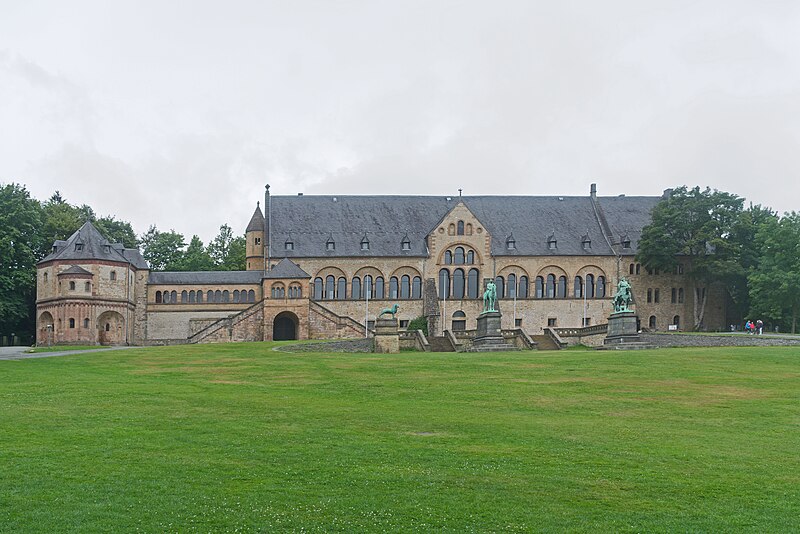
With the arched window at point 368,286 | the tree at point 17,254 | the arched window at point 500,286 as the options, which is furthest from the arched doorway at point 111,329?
the arched window at point 500,286

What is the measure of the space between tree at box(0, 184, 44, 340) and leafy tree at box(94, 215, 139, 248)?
12.3 m

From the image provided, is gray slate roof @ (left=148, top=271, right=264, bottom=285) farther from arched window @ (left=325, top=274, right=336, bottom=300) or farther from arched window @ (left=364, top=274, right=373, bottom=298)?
arched window @ (left=364, top=274, right=373, bottom=298)

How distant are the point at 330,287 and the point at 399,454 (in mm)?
65883

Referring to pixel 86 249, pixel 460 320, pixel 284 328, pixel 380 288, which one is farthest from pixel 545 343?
pixel 86 249

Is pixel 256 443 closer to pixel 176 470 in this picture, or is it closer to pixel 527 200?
pixel 176 470

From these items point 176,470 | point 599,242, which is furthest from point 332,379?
point 599,242

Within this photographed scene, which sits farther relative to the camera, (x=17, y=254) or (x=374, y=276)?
(x=374, y=276)

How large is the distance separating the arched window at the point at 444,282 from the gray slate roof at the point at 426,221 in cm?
278

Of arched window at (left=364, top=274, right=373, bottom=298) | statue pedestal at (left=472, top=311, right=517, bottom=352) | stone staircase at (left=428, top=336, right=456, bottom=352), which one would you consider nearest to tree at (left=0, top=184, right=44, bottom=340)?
arched window at (left=364, top=274, right=373, bottom=298)

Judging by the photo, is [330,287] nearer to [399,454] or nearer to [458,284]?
[458,284]

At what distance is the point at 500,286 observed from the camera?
8406 cm

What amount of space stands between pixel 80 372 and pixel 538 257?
57236 millimetres

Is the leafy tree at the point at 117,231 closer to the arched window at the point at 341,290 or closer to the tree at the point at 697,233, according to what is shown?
the arched window at the point at 341,290

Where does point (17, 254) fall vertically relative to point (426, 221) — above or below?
below
